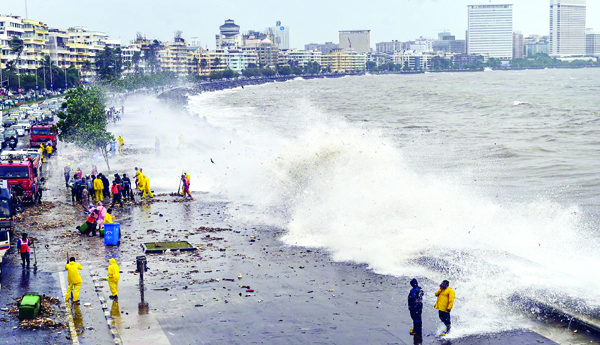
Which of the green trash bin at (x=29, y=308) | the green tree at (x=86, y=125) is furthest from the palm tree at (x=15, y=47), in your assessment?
the green trash bin at (x=29, y=308)

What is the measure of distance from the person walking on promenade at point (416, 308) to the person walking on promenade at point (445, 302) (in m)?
0.46

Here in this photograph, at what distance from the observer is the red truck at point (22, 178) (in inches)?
1199

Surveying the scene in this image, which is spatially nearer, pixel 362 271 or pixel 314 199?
pixel 362 271

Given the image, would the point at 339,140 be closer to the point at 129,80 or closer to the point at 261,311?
the point at 261,311

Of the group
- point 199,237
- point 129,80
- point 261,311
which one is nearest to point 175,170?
point 199,237

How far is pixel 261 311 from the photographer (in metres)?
16.4

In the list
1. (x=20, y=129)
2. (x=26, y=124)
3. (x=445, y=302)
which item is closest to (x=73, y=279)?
(x=445, y=302)

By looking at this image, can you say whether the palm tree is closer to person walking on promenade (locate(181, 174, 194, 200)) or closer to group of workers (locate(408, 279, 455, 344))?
person walking on promenade (locate(181, 174, 194, 200))

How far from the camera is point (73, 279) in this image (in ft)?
54.2

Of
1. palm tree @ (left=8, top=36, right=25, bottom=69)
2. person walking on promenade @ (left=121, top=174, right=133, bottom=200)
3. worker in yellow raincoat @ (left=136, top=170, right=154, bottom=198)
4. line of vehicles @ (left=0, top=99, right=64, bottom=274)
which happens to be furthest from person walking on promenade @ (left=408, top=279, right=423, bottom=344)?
palm tree @ (left=8, top=36, right=25, bottom=69)

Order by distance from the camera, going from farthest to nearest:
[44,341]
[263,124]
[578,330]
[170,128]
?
[263,124]
[170,128]
[578,330]
[44,341]

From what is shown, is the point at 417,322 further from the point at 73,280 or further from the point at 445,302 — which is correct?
the point at 73,280

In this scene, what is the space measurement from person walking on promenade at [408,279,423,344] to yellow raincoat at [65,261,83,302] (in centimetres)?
711

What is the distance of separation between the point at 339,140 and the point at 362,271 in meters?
13.4
